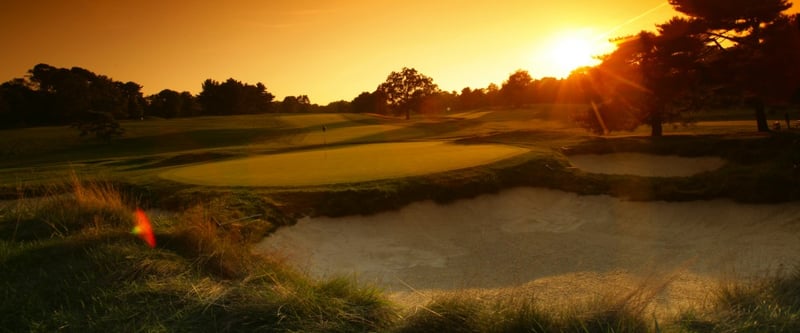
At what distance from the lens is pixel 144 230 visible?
22.3 ft

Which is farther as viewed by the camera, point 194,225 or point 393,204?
point 393,204

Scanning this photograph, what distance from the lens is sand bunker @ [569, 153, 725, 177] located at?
41.1ft

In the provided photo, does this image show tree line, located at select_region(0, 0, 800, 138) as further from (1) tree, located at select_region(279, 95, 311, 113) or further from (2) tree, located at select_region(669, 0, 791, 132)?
(1) tree, located at select_region(279, 95, 311, 113)

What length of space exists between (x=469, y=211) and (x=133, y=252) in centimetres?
651

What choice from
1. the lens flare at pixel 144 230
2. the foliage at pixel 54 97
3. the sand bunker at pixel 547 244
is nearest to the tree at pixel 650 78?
the sand bunker at pixel 547 244

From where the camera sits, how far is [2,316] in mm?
4395

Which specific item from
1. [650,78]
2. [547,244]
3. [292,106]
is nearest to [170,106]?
[292,106]

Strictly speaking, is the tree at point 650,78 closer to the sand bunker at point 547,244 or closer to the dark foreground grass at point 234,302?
the sand bunker at point 547,244

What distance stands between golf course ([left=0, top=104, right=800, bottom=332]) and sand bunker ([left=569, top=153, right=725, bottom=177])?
91mm

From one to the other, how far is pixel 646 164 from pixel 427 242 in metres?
8.51

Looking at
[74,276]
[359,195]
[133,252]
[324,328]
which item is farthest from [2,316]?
[359,195]

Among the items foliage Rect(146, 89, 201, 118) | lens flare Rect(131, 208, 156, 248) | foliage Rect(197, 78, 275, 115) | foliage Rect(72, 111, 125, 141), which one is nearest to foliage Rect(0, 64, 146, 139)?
foliage Rect(72, 111, 125, 141)

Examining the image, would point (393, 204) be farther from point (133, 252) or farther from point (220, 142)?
point (220, 142)

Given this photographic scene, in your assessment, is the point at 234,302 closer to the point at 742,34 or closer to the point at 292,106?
the point at 742,34
